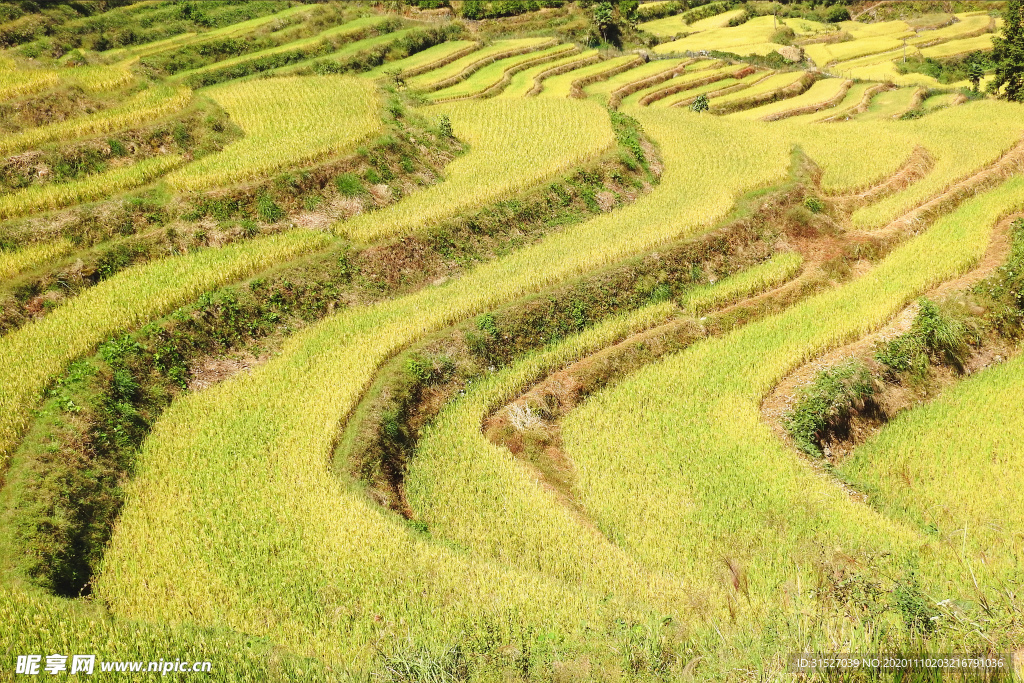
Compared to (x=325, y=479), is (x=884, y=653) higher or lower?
higher

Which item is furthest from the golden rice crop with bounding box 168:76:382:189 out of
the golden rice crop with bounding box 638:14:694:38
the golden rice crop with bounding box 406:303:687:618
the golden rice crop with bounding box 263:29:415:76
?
the golden rice crop with bounding box 638:14:694:38

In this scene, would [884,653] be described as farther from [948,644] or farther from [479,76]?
[479,76]

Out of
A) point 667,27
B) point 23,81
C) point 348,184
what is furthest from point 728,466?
point 667,27

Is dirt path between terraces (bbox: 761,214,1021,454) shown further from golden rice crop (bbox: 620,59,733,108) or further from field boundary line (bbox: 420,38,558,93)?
field boundary line (bbox: 420,38,558,93)

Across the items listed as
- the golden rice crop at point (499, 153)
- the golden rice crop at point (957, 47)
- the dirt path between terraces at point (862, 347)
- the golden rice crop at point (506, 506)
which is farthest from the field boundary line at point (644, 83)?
the golden rice crop at point (957, 47)

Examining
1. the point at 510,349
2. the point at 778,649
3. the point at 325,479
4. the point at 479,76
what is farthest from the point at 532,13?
the point at 778,649
